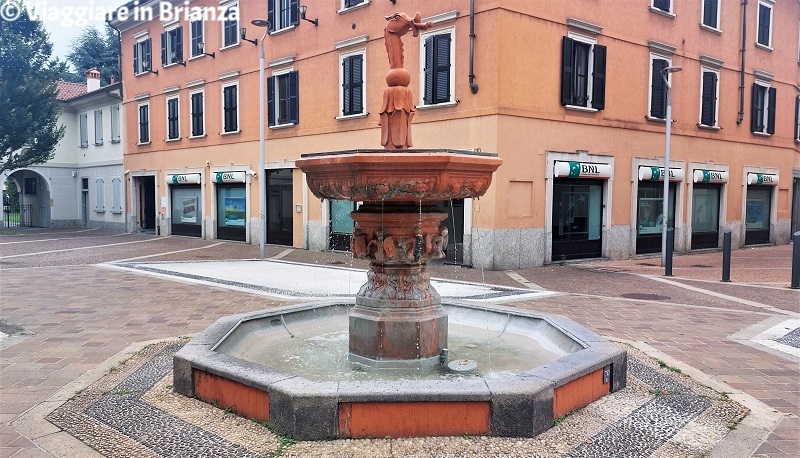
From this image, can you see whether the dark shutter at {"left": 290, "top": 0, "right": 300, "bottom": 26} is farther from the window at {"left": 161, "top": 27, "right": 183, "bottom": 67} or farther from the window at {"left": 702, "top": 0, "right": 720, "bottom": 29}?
the window at {"left": 702, "top": 0, "right": 720, "bottom": 29}

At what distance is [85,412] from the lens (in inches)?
177

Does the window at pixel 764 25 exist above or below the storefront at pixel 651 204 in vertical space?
above

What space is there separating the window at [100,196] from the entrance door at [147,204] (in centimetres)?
390

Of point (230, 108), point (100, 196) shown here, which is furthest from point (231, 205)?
point (100, 196)

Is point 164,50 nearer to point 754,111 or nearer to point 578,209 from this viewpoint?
point 578,209

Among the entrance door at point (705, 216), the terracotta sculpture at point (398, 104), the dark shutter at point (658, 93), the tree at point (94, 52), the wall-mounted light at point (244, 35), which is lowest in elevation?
the entrance door at point (705, 216)

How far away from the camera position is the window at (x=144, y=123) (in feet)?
90.9

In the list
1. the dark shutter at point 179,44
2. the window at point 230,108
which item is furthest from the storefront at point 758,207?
the dark shutter at point 179,44

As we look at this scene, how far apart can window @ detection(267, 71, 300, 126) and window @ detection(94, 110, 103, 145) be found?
15.5 meters

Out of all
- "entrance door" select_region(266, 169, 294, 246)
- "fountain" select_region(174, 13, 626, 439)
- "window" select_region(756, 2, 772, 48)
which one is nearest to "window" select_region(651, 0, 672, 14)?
"window" select_region(756, 2, 772, 48)

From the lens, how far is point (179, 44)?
83.6 ft

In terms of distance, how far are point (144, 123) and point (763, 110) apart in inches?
1046

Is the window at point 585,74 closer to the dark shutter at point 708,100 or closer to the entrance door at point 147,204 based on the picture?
the dark shutter at point 708,100

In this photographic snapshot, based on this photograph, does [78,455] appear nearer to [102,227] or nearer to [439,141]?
[439,141]
